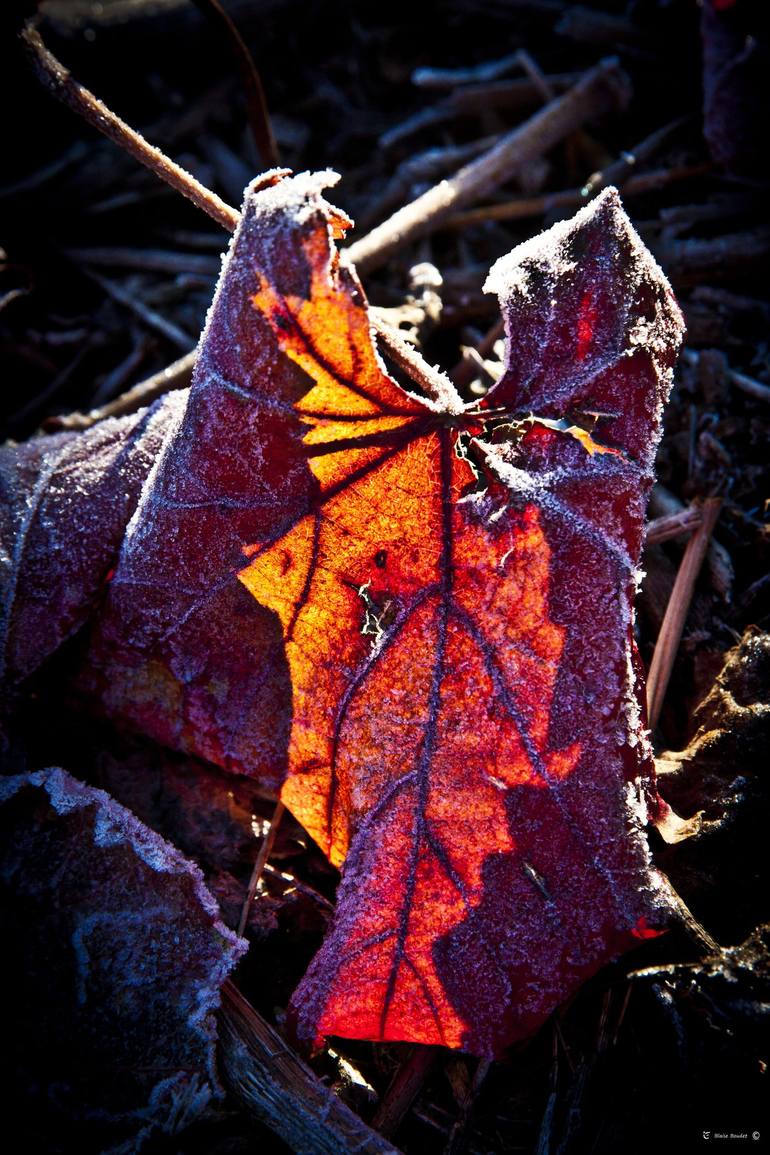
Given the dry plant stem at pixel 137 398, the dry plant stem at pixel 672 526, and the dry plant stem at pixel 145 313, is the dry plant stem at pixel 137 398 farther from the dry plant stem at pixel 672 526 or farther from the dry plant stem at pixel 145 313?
the dry plant stem at pixel 672 526

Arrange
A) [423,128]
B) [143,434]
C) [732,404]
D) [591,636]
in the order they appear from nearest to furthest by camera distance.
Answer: [591,636], [143,434], [732,404], [423,128]

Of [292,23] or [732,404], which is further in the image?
[292,23]

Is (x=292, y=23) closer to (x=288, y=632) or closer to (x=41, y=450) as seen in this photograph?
(x=41, y=450)

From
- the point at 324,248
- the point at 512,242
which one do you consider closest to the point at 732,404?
the point at 512,242

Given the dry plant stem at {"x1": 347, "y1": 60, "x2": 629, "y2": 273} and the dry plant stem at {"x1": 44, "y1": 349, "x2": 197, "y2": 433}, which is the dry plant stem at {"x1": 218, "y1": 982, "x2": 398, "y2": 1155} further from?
the dry plant stem at {"x1": 347, "y1": 60, "x2": 629, "y2": 273}

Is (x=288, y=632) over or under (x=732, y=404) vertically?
over

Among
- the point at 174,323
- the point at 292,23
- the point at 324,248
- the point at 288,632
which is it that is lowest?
the point at 288,632
